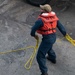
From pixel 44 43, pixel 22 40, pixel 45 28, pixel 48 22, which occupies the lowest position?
pixel 22 40

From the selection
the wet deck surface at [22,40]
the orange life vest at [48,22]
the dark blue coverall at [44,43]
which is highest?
the orange life vest at [48,22]

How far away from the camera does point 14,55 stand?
21.0 feet

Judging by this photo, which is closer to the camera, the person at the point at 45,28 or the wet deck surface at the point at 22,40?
the person at the point at 45,28

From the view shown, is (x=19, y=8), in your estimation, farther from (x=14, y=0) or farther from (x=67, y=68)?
(x=67, y=68)

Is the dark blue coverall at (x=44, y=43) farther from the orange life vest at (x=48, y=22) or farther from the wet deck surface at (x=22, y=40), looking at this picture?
the wet deck surface at (x=22, y=40)

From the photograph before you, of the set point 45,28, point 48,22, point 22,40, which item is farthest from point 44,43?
point 22,40

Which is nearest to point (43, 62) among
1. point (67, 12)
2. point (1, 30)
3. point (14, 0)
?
point (1, 30)

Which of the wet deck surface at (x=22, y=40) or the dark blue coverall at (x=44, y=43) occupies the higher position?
the dark blue coverall at (x=44, y=43)

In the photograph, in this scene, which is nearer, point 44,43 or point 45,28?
point 45,28

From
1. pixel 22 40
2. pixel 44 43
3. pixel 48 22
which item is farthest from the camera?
pixel 22 40

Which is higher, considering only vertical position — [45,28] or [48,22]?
[48,22]

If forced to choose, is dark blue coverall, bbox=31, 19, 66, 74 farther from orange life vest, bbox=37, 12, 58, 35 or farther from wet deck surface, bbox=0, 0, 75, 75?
wet deck surface, bbox=0, 0, 75, 75

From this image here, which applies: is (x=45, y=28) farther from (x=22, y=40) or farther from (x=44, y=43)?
(x=22, y=40)

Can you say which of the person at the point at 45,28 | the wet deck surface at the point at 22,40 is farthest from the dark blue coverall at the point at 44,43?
the wet deck surface at the point at 22,40
